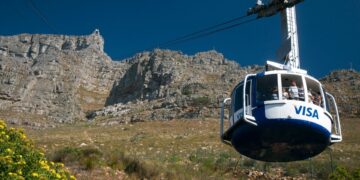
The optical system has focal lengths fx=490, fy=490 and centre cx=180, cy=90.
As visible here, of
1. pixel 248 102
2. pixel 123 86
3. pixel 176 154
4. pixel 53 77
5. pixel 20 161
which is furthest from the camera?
pixel 123 86

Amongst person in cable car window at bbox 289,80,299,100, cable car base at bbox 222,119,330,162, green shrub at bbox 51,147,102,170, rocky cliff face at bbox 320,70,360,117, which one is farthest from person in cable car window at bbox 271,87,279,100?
rocky cliff face at bbox 320,70,360,117

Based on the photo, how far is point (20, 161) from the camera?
30.2ft

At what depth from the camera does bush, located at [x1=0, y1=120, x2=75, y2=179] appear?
888 cm

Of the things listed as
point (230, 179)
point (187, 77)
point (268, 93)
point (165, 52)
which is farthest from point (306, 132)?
point (165, 52)

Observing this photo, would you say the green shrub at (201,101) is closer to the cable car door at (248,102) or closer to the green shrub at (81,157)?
the green shrub at (81,157)

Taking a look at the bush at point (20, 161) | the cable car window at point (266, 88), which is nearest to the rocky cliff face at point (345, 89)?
the cable car window at point (266, 88)

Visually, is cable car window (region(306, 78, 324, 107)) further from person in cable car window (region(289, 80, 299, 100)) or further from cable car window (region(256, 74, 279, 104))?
cable car window (region(256, 74, 279, 104))

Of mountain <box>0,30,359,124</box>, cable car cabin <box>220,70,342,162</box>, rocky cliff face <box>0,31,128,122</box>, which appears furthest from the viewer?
rocky cliff face <box>0,31,128,122</box>

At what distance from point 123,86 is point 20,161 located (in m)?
Answer: 93.3

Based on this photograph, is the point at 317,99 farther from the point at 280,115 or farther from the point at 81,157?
the point at 81,157

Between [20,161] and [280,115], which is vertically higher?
[280,115]

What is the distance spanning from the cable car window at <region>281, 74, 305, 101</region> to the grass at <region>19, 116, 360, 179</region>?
3.13m

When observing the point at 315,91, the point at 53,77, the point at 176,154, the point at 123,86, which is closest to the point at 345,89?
the point at 176,154

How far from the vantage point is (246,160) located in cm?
2561
